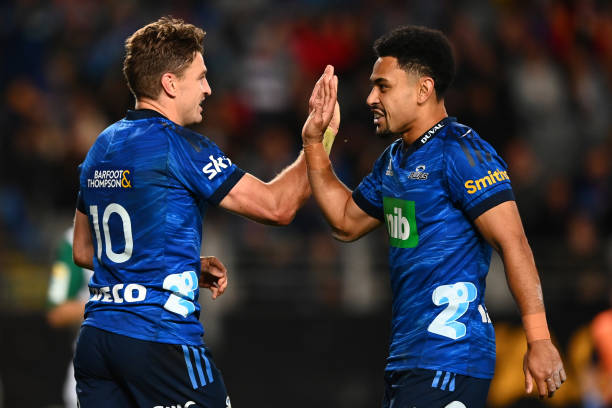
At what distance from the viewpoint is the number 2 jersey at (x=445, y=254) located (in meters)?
4.69

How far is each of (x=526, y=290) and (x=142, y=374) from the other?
68.6 inches

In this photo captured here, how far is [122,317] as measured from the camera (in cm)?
464

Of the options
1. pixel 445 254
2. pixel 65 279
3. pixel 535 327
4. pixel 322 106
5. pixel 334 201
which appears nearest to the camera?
pixel 535 327

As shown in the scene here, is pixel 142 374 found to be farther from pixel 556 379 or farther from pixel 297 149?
pixel 297 149

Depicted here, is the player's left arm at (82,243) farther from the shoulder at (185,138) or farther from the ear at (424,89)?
the ear at (424,89)

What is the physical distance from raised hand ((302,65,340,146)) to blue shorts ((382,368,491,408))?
52.6 inches

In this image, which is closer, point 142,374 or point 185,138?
point 142,374

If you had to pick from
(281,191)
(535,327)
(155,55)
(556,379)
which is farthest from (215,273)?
(556,379)

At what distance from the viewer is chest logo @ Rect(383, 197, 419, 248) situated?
4.88 metres

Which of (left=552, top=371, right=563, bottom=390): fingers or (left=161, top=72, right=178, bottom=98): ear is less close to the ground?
(left=161, top=72, right=178, bottom=98): ear

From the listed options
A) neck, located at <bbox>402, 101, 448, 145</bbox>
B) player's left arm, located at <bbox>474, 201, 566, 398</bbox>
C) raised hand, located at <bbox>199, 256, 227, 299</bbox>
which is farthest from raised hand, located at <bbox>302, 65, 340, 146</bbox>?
player's left arm, located at <bbox>474, 201, 566, 398</bbox>

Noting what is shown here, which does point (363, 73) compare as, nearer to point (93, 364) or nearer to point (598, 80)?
point (598, 80)

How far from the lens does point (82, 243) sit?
5223 millimetres

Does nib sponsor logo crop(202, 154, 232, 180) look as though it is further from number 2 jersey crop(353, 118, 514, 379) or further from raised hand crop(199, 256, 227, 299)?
number 2 jersey crop(353, 118, 514, 379)
